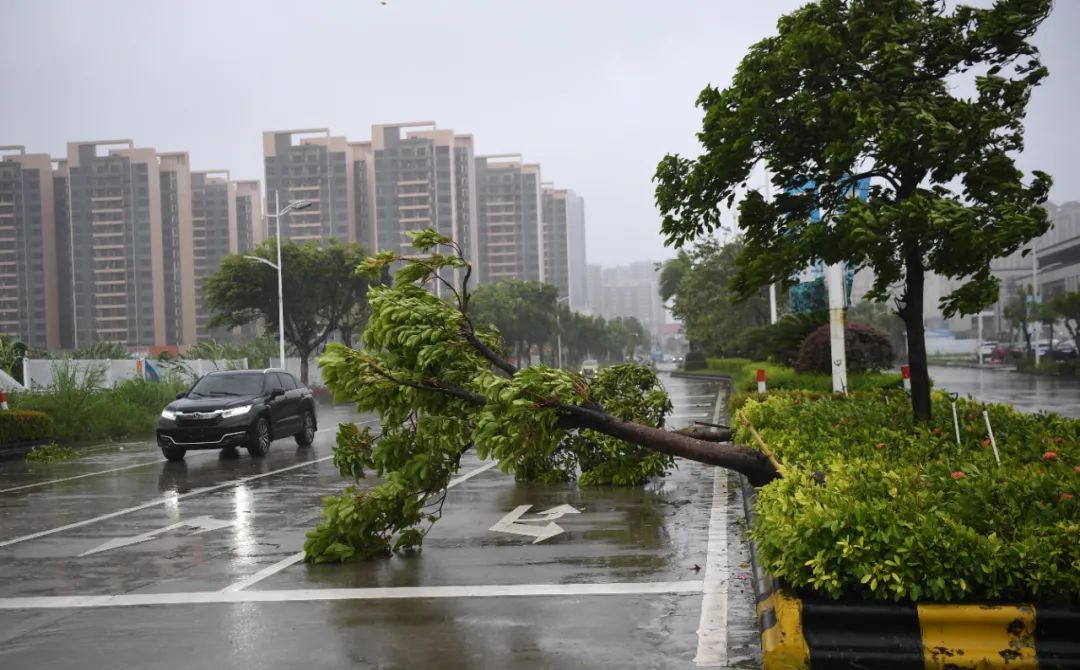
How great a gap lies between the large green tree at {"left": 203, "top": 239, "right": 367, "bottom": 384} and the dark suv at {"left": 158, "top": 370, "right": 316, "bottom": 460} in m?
35.6

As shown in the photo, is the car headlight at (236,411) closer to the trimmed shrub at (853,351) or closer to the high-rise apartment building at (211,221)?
the trimmed shrub at (853,351)

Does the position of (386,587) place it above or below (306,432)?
below

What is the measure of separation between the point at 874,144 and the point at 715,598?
4.77 m

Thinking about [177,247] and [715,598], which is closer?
[715,598]

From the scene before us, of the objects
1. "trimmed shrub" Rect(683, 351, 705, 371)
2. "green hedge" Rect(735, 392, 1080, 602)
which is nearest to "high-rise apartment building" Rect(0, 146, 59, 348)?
"trimmed shrub" Rect(683, 351, 705, 371)

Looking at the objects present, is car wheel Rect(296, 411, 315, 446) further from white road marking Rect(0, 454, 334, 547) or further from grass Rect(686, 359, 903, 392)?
grass Rect(686, 359, 903, 392)

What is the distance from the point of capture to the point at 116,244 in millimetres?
131000

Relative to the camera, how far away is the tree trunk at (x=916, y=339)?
10391mm

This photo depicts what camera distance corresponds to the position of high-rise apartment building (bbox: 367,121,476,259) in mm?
131125

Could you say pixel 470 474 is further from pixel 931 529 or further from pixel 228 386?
pixel 931 529

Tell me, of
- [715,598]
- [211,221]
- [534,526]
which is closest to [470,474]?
[534,526]

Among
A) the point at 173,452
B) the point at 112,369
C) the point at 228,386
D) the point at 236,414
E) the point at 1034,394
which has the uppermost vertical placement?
the point at 112,369

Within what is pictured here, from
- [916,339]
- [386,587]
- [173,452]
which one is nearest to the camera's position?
[386,587]

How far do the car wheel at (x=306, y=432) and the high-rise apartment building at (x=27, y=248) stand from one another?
107 metres
